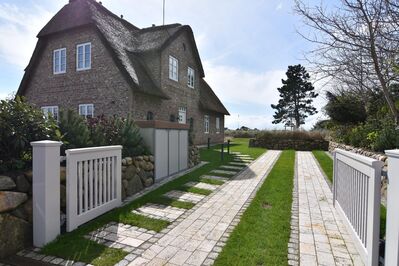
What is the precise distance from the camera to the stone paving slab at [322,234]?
120 inches

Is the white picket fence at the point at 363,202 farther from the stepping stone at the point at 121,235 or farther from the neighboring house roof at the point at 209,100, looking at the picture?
the neighboring house roof at the point at 209,100

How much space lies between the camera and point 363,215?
9.70 feet

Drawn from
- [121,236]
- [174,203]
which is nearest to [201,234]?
[121,236]

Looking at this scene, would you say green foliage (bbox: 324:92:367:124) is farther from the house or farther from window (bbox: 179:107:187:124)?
the house

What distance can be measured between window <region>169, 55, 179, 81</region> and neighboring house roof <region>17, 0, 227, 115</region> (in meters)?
1.25

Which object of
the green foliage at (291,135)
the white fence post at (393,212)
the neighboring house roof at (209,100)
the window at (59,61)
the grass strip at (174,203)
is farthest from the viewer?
the neighboring house roof at (209,100)

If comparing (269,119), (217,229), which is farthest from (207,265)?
(269,119)

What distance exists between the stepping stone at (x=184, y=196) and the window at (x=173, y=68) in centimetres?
1166

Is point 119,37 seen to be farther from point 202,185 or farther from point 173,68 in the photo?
point 202,185

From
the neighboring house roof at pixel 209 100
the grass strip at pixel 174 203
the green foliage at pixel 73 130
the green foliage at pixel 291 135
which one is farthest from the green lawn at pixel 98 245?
the neighboring house roof at pixel 209 100

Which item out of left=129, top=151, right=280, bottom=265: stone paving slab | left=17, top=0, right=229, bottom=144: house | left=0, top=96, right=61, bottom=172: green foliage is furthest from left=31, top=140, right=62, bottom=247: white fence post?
left=17, top=0, right=229, bottom=144: house

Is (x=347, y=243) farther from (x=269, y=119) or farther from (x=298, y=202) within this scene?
(x=269, y=119)

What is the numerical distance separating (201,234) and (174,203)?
151cm

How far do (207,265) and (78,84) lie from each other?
1375 cm
